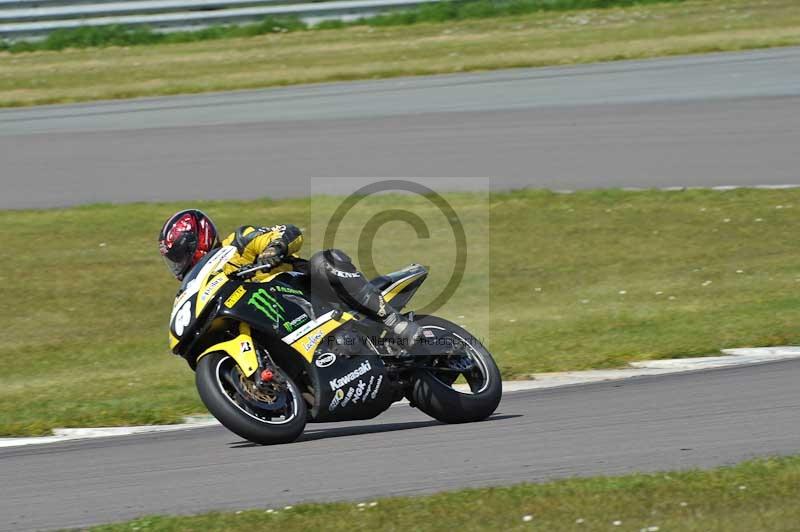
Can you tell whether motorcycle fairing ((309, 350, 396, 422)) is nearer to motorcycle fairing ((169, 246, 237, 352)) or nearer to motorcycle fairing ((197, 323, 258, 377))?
motorcycle fairing ((197, 323, 258, 377))

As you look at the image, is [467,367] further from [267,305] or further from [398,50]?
[398,50]

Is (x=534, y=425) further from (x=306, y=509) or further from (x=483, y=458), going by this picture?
(x=306, y=509)

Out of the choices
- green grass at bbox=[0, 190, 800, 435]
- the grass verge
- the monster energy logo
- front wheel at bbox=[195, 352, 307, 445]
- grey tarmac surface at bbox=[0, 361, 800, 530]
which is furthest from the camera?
the grass verge

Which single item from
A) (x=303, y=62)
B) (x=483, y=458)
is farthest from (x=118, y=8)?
(x=483, y=458)

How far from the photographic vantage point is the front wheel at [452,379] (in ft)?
25.9

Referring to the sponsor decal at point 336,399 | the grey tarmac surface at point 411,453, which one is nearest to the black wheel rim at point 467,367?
the grey tarmac surface at point 411,453

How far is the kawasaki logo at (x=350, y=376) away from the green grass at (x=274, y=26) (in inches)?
735

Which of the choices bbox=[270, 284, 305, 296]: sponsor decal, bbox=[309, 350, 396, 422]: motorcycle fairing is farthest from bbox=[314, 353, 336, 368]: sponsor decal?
bbox=[270, 284, 305, 296]: sponsor decal

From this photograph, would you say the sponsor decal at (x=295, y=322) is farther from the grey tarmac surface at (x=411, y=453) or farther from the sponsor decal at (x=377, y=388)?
the grey tarmac surface at (x=411, y=453)

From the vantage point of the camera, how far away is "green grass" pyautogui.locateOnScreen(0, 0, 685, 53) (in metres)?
25.7

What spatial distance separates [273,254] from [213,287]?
39 centimetres

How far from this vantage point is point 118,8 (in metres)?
25.7

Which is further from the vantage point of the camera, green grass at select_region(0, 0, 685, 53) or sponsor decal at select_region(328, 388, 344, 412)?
green grass at select_region(0, 0, 685, 53)

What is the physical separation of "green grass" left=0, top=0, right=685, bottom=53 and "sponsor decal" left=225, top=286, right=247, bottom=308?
18.7 meters
